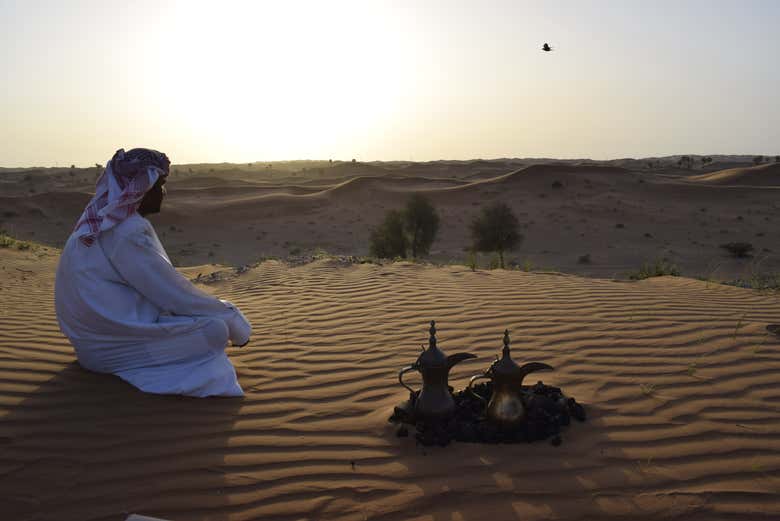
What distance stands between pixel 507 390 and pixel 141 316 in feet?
7.96

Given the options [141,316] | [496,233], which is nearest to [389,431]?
[141,316]

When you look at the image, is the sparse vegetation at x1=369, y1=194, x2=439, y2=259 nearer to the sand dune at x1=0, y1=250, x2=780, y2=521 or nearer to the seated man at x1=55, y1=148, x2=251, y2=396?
the sand dune at x1=0, y1=250, x2=780, y2=521

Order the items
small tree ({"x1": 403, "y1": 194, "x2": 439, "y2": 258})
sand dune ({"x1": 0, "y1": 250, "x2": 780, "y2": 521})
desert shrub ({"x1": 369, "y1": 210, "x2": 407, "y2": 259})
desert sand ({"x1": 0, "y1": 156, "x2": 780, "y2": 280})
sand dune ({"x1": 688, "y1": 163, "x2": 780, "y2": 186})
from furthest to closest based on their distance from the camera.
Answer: sand dune ({"x1": 688, "y1": 163, "x2": 780, "y2": 186})
desert sand ({"x1": 0, "y1": 156, "x2": 780, "y2": 280})
small tree ({"x1": 403, "y1": 194, "x2": 439, "y2": 258})
desert shrub ({"x1": 369, "y1": 210, "x2": 407, "y2": 259})
sand dune ({"x1": 0, "y1": 250, "x2": 780, "y2": 521})

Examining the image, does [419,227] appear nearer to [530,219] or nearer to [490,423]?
[530,219]

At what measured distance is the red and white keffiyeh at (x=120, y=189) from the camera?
3.91 meters

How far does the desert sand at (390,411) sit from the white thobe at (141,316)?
0.17 m

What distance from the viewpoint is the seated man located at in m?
3.93

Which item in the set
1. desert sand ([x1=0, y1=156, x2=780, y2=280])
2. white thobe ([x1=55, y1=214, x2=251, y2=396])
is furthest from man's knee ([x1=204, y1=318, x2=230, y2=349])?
desert sand ([x1=0, y1=156, x2=780, y2=280])

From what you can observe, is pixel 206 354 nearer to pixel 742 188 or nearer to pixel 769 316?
pixel 769 316

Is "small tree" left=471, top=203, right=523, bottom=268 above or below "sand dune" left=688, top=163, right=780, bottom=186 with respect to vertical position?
below

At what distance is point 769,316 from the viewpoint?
19.0 feet

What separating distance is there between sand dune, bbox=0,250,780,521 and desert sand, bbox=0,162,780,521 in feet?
0.05

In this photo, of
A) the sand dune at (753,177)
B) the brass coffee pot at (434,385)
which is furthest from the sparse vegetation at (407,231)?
the sand dune at (753,177)

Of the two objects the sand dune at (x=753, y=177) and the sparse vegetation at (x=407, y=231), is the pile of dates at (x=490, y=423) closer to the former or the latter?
the sparse vegetation at (x=407, y=231)
